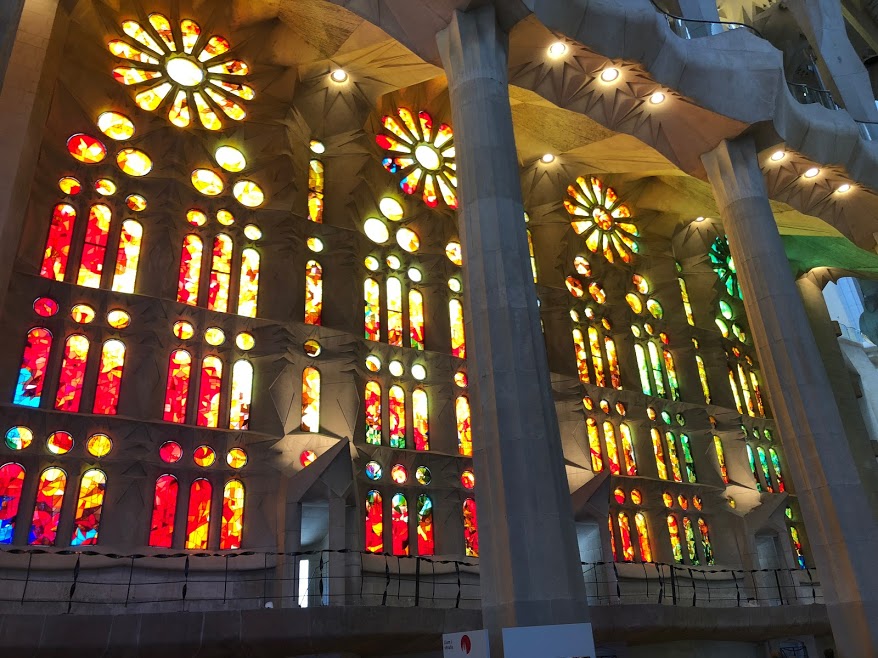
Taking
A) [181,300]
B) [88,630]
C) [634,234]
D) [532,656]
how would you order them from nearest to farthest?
[532,656]
[88,630]
[181,300]
[634,234]

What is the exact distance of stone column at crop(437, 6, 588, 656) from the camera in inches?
381

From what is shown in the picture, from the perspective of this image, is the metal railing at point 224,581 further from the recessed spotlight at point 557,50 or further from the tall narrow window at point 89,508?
the recessed spotlight at point 557,50

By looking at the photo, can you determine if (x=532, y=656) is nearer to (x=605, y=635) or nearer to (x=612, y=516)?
(x=605, y=635)

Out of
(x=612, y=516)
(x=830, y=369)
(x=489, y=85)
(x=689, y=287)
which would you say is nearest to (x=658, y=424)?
(x=612, y=516)

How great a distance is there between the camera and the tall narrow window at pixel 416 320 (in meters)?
19.8

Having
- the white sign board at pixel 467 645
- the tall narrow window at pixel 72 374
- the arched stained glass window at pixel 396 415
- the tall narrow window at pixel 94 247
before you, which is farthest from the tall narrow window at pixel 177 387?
the white sign board at pixel 467 645

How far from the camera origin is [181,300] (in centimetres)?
1683

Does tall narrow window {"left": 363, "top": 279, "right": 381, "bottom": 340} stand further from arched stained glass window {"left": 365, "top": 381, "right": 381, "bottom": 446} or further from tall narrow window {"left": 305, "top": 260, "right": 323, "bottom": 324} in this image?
arched stained glass window {"left": 365, "top": 381, "right": 381, "bottom": 446}

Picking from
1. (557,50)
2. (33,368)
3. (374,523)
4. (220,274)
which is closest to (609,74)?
(557,50)

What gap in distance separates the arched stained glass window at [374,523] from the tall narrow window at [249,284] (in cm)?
489

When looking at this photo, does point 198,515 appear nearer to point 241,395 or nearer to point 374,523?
point 241,395

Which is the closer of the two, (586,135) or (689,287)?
(586,135)

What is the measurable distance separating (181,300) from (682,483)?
15.4 m

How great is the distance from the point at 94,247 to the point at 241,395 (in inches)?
171
